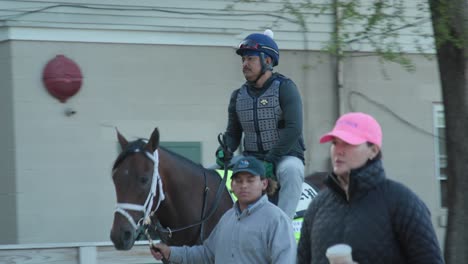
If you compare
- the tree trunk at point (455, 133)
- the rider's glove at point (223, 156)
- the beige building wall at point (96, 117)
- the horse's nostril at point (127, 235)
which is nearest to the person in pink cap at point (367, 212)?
the horse's nostril at point (127, 235)

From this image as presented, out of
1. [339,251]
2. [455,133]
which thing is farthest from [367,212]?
[455,133]

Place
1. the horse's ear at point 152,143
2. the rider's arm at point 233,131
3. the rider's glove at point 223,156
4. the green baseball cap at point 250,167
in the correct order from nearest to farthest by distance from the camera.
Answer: the green baseball cap at point 250,167, the horse's ear at point 152,143, the rider's glove at point 223,156, the rider's arm at point 233,131

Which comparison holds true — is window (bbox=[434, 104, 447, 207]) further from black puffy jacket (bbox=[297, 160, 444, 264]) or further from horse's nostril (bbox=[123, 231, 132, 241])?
black puffy jacket (bbox=[297, 160, 444, 264])

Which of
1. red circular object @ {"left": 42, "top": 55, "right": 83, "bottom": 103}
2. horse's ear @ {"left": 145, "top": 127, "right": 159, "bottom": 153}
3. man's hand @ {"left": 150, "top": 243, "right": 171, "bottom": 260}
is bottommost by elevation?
man's hand @ {"left": 150, "top": 243, "right": 171, "bottom": 260}

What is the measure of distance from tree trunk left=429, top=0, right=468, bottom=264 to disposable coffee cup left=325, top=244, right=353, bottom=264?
5068 millimetres

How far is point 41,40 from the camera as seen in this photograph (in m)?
10.7

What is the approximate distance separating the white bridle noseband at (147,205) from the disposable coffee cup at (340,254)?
8.72 feet

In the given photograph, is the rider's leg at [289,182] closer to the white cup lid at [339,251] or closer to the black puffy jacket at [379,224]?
the black puffy jacket at [379,224]

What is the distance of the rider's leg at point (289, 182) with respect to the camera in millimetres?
6953

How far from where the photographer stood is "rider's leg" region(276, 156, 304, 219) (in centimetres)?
695

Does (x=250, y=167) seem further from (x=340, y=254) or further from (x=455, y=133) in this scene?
(x=455, y=133)

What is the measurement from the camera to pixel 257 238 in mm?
5551

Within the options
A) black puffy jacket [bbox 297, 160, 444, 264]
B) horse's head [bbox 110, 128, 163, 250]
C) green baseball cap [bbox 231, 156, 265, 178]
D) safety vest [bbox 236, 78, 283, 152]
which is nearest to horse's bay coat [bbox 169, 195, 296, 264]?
green baseball cap [bbox 231, 156, 265, 178]

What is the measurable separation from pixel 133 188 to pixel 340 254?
2810 mm
